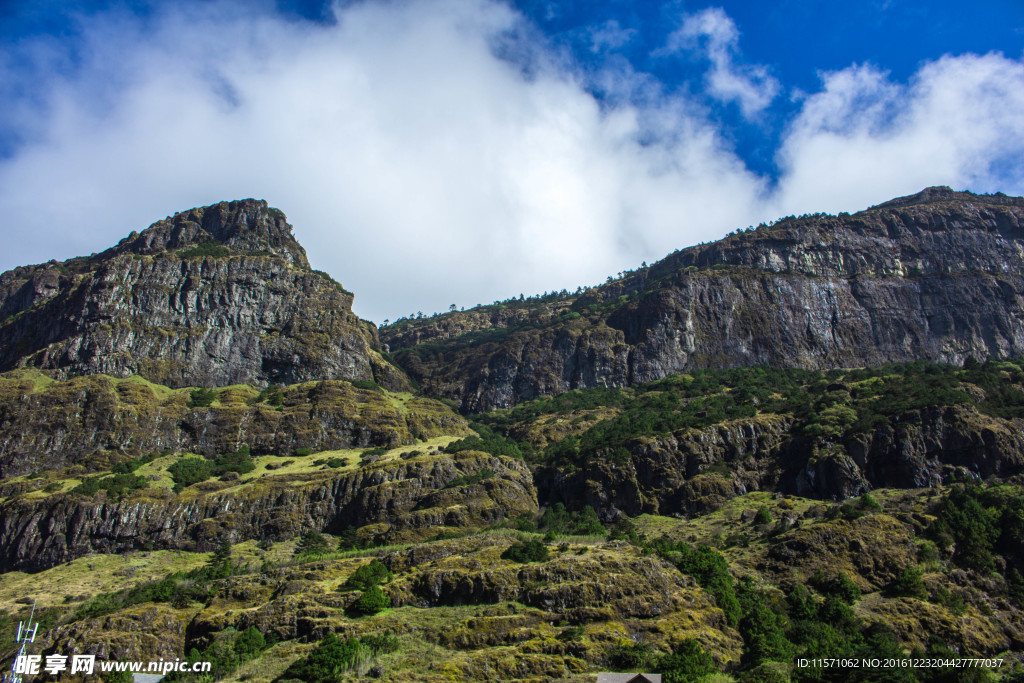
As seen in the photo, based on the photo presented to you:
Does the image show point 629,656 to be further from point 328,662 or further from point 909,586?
point 909,586

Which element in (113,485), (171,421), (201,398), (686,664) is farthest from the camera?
(201,398)

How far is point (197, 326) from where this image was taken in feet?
560

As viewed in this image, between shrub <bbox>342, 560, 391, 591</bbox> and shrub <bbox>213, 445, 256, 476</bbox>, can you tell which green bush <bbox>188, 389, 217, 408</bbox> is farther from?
shrub <bbox>342, 560, 391, 591</bbox>

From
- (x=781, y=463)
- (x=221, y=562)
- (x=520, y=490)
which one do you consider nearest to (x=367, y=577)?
(x=221, y=562)

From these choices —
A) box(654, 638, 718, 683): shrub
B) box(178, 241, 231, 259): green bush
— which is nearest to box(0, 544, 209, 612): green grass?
box(654, 638, 718, 683): shrub

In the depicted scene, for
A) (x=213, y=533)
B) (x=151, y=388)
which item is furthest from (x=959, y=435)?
(x=151, y=388)

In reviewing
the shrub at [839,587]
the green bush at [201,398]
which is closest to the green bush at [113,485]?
the green bush at [201,398]

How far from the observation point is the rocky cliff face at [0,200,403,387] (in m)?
157

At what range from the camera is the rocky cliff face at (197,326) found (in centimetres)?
15738

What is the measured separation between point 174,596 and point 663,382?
128m

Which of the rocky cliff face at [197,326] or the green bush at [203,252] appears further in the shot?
the green bush at [203,252]

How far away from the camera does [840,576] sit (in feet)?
282

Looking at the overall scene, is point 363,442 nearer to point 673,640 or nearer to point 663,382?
point 663,382

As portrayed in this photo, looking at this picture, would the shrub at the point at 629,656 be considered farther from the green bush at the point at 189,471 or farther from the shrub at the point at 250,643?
the green bush at the point at 189,471
